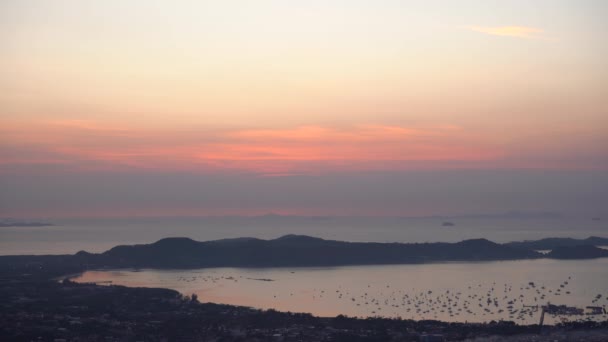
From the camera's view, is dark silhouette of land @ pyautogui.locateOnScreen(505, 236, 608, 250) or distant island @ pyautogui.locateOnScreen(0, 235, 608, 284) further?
dark silhouette of land @ pyautogui.locateOnScreen(505, 236, 608, 250)

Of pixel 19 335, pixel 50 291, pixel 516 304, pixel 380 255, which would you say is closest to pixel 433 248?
pixel 380 255

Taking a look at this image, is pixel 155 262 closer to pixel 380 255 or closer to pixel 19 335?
pixel 380 255

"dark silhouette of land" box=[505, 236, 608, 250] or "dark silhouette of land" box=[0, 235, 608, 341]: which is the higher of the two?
"dark silhouette of land" box=[505, 236, 608, 250]

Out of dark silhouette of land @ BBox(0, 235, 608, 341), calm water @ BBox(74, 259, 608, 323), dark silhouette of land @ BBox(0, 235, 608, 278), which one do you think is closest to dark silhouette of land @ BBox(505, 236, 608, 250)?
dark silhouette of land @ BBox(0, 235, 608, 278)

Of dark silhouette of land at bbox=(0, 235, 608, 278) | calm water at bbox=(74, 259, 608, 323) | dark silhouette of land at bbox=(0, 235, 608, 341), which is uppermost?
dark silhouette of land at bbox=(0, 235, 608, 278)

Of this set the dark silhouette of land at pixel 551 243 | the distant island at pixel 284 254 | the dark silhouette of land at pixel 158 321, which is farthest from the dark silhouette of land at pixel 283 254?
the dark silhouette of land at pixel 158 321

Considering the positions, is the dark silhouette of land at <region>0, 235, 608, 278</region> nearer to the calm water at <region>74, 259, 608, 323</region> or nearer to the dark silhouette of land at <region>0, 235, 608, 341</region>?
the calm water at <region>74, 259, 608, 323</region>

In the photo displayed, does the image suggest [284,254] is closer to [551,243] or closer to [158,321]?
[551,243]

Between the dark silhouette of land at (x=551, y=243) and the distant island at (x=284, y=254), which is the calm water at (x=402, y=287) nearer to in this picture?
the distant island at (x=284, y=254)
